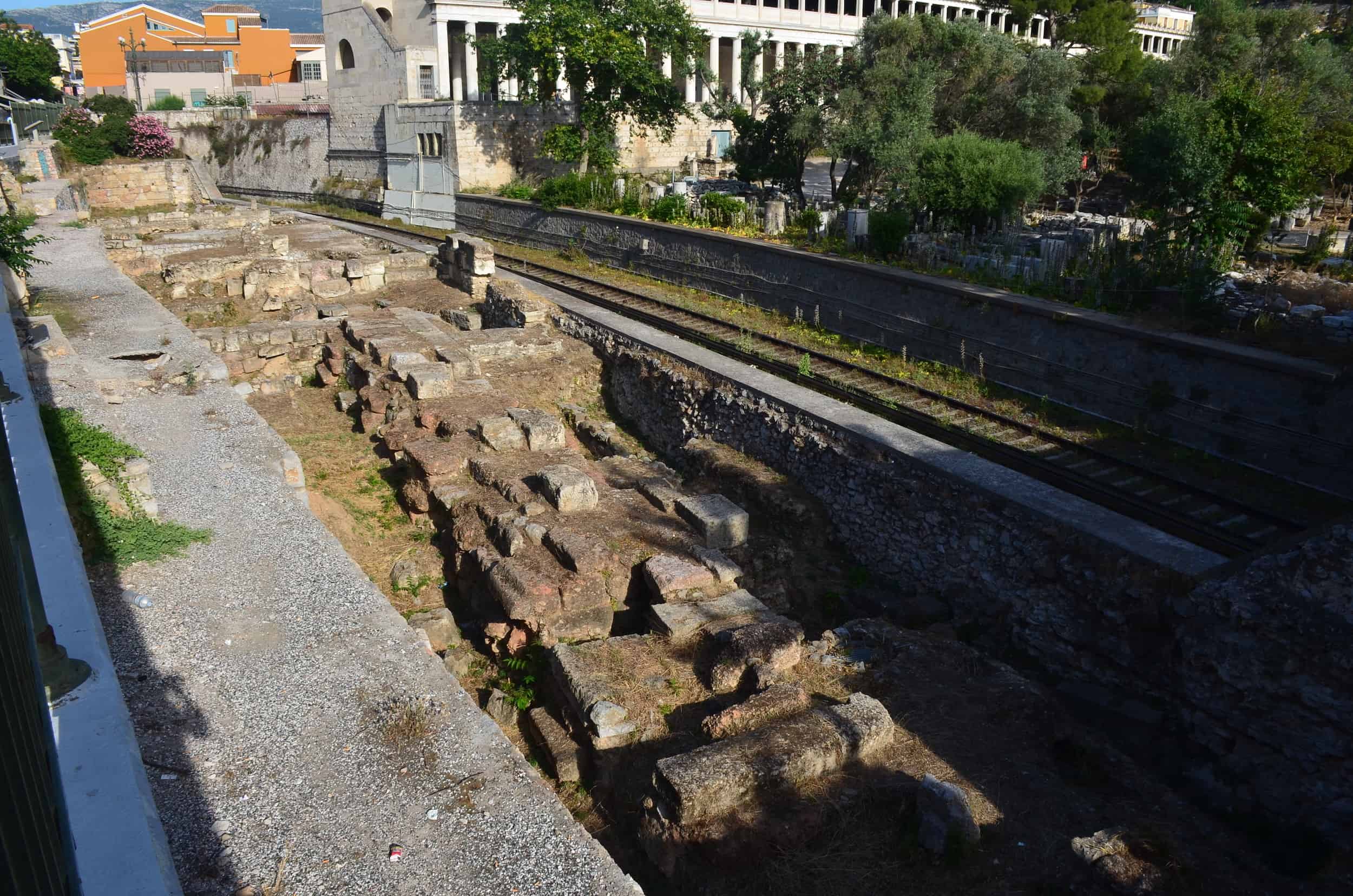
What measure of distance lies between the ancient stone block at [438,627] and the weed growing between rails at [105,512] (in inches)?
74.5

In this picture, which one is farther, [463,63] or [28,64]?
[28,64]

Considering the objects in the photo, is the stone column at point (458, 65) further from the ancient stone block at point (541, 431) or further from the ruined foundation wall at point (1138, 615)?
the ruined foundation wall at point (1138, 615)

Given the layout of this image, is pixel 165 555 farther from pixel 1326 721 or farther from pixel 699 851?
pixel 1326 721

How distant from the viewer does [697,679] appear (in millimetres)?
7020

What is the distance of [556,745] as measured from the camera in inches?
266

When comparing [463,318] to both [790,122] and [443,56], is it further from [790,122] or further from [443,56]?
[443,56]

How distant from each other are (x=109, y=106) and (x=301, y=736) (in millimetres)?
40161

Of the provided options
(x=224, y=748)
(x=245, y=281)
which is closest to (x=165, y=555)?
(x=224, y=748)

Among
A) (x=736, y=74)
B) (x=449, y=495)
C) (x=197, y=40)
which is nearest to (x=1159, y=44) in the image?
(x=736, y=74)

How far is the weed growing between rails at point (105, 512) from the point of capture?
21.9ft

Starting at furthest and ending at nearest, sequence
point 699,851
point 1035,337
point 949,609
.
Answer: point 1035,337
point 949,609
point 699,851

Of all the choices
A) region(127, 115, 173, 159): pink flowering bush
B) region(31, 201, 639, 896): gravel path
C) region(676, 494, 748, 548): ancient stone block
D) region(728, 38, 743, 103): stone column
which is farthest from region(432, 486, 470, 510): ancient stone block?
region(728, 38, 743, 103): stone column

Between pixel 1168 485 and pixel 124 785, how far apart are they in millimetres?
9580

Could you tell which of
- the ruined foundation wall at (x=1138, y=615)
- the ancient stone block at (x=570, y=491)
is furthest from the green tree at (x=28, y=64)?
the ruined foundation wall at (x=1138, y=615)
